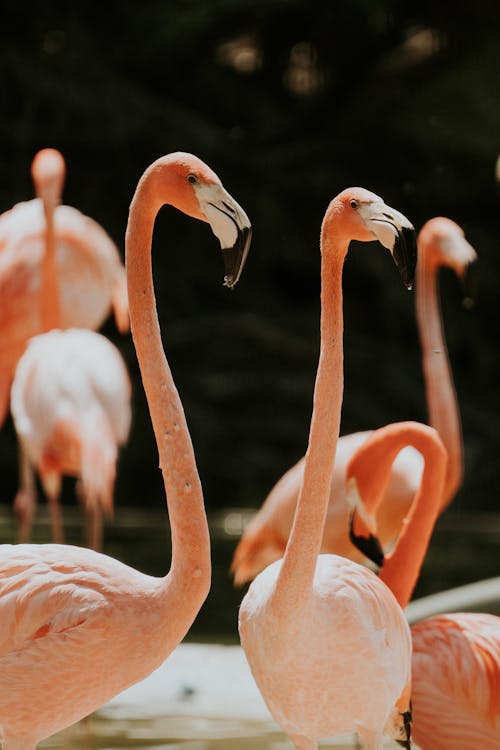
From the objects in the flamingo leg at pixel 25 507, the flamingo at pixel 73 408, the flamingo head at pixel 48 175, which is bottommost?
the flamingo leg at pixel 25 507

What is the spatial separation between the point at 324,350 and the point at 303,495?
329 millimetres

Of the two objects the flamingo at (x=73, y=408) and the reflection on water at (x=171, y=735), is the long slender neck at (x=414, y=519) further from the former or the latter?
the flamingo at (x=73, y=408)

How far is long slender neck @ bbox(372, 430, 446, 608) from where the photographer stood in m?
3.72

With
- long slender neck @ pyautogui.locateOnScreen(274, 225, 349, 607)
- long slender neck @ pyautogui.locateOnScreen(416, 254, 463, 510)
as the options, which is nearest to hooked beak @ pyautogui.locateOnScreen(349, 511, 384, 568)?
long slender neck @ pyautogui.locateOnScreen(274, 225, 349, 607)

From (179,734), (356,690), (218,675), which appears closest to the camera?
(356,690)

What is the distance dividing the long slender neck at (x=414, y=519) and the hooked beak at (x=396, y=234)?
2.95 feet

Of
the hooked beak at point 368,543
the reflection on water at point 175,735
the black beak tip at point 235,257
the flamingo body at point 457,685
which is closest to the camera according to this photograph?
the black beak tip at point 235,257

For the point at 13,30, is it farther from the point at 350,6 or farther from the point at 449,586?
the point at 449,586

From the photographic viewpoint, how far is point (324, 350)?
123 inches

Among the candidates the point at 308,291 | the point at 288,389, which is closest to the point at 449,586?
the point at 288,389

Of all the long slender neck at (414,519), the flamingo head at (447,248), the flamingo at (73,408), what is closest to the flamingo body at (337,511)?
the flamingo at (73,408)

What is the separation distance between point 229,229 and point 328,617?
880mm

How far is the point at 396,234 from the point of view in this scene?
2865 mm

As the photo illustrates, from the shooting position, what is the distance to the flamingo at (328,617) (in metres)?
2.97
